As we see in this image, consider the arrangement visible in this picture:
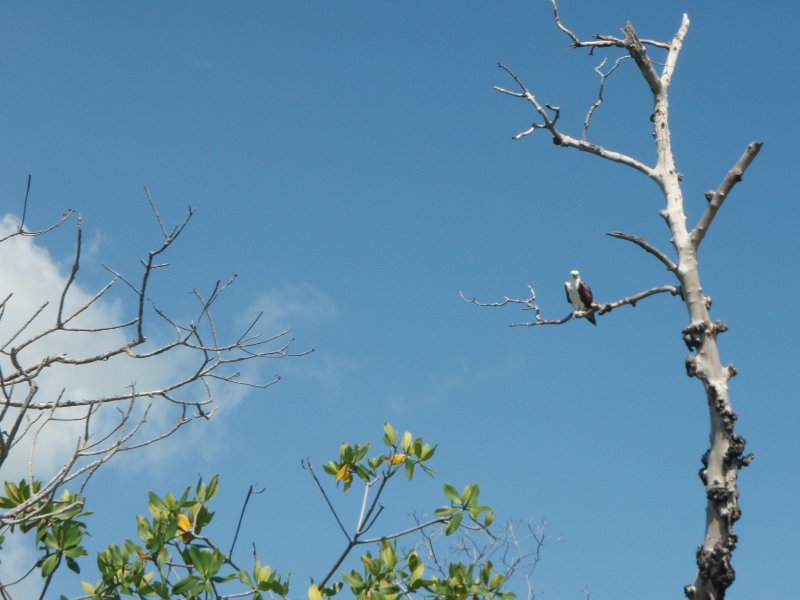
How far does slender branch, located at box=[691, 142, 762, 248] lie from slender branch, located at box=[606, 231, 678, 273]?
0.81 ft

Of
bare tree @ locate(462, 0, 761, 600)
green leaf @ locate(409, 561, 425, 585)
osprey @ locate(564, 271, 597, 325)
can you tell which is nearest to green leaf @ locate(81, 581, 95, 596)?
green leaf @ locate(409, 561, 425, 585)

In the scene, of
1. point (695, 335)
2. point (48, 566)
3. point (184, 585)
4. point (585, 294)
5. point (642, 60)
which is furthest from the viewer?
point (585, 294)

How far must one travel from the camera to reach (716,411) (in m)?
5.39

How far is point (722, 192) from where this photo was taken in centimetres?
620

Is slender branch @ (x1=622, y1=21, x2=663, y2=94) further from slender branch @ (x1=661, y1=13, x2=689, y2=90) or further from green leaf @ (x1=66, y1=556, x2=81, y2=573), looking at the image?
green leaf @ (x1=66, y1=556, x2=81, y2=573)

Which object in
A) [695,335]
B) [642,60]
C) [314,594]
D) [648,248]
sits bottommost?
[314,594]

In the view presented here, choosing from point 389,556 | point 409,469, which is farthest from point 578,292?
point 389,556

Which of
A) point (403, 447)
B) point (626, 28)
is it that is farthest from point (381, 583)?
point (626, 28)

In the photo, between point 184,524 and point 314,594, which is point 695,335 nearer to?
point 314,594

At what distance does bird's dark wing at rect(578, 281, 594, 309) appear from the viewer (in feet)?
27.2

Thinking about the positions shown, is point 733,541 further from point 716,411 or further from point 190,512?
point 190,512

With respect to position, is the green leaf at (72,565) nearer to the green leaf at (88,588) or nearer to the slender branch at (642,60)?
the green leaf at (88,588)

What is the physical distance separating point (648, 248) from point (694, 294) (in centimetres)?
53

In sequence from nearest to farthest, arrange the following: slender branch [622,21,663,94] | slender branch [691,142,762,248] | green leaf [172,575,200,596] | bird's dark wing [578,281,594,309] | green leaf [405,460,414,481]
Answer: green leaf [172,575,200,596] → green leaf [405,460,414,481] → slender branch [691,142,762,248] → slender branch [622,21,663,94] → bird's dark wing [578,281,594,309]
